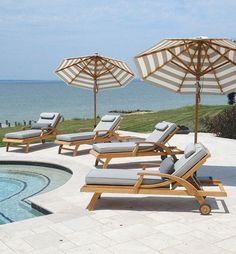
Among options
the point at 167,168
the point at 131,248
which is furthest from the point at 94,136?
the point at 131,248

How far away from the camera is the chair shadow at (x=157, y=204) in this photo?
660cm

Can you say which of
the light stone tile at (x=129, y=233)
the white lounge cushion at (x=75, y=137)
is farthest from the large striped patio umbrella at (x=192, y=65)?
the light stone tile at (x=129, y=233)

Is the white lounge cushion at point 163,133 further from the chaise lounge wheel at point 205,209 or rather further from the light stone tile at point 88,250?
the light stone tile at point 88,250

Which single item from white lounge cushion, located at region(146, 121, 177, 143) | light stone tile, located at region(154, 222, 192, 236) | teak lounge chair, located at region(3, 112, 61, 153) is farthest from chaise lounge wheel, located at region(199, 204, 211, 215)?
teak lounge chair, located at region(3, 112, 61, 153)

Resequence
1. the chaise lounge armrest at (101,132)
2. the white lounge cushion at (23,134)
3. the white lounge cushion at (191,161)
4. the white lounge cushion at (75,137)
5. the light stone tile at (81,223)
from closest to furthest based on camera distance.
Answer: the light stone tile at (81,223)
the white lounge cushion at (191,161)
the white lounge cushion at (75,137)
the chaise lounge armrest at (101,132)
the white lounge cushion at (23,134)

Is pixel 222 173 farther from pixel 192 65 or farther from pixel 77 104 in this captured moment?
pixel 77 104

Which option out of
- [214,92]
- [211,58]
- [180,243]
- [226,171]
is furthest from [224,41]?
[180,243]

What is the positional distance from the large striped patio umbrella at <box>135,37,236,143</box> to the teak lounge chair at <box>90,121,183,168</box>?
3.64 ft

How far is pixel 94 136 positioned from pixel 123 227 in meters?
6.15

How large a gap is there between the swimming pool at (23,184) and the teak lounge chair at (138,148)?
3.05 feet

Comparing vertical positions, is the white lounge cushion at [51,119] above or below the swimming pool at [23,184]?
above

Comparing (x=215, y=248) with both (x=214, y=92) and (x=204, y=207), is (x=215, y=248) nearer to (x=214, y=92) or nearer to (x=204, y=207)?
(x=204, y=207)

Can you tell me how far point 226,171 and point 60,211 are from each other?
450cm

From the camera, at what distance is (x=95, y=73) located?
1397 cm
